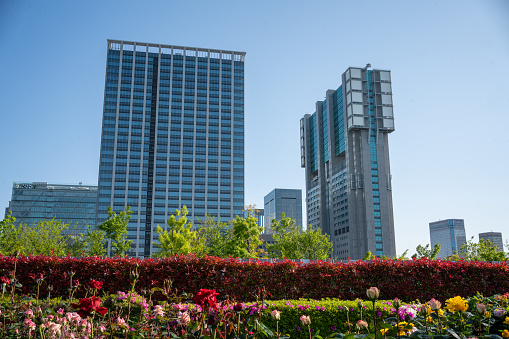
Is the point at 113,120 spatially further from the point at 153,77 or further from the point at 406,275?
the point at 406,275

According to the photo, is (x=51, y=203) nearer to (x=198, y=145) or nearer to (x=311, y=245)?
(x=198, y=145)

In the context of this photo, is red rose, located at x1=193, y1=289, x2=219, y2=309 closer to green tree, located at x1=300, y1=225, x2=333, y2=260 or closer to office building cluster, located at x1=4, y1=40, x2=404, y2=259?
green tree, located at x1=300, y1=225, x2=333, y2=260

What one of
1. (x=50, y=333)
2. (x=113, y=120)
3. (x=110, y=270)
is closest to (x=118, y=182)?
(x=113, y=120)

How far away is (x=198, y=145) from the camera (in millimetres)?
121250

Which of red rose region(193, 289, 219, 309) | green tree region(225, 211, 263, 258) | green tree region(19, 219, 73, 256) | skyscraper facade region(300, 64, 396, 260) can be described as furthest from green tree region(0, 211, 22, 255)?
skyscraper facade region(300, 64, 396, 260)

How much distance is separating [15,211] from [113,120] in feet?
288

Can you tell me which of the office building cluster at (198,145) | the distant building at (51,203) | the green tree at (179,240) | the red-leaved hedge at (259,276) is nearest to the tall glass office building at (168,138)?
the office building cluster at (198,145)

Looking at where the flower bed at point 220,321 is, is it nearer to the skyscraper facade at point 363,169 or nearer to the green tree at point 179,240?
the green tree at point 179,240

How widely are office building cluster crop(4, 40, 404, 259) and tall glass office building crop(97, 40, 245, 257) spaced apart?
31 centimetres

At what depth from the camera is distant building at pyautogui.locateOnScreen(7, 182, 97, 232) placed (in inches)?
6609

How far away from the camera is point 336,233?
132 meters

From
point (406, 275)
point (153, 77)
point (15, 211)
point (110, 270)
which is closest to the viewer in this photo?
point (110, 270)

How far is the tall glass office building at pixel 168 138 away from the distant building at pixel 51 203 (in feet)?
226

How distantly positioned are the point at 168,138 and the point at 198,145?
9737 mm
